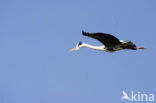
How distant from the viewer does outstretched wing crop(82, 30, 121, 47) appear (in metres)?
18.8

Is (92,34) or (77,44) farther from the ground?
(77,44)

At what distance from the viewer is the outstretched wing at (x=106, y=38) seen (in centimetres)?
1880

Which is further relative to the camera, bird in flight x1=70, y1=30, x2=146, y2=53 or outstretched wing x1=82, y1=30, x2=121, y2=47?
bird in flight x1=70, y1=30, x2=146, y2=53

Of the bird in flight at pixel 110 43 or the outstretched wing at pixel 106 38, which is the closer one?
the outstretched wing at pixel 106 38

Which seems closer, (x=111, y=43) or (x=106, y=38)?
Answer: (x=106, y=38)

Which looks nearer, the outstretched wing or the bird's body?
the outstretched wing

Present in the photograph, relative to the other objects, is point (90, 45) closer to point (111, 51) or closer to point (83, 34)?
point (111, 51)

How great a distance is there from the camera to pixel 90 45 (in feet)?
70.1

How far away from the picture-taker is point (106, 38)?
19.5m

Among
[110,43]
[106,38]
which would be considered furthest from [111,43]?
[106,38]

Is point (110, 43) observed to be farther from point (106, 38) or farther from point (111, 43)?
point (106, 38)

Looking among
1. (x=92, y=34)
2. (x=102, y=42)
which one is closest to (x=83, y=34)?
(x=92, y=34)

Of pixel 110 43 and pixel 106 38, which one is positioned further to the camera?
pixel 110 43

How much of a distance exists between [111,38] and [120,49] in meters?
1.14
